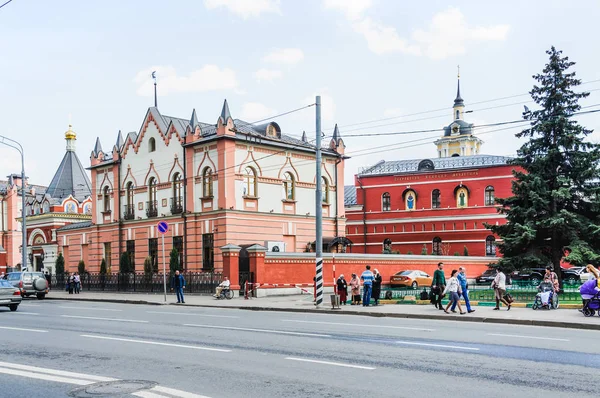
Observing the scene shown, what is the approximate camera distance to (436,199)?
59000 mm

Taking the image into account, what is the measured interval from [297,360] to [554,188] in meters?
21.0

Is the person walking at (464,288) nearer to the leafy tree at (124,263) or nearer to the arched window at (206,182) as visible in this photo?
the arched window at (206,182)

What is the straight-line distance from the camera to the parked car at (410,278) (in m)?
40.2

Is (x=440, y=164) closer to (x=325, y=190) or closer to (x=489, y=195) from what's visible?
(x=489, y=195)

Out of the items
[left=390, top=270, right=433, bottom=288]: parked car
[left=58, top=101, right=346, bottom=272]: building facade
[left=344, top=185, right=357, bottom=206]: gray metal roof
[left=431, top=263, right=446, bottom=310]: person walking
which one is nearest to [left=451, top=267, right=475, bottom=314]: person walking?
[left=431, top=263, right=446, bottom=310]: person walking

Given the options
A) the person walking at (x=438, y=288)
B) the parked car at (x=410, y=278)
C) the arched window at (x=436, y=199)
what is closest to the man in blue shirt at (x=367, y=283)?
the person walking at (x=438, y=288)

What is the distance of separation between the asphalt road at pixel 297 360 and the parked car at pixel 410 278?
22.4 meters

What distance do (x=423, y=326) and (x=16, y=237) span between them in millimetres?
67300

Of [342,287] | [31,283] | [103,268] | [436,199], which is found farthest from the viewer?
[436,199]

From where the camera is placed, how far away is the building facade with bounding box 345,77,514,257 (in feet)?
185

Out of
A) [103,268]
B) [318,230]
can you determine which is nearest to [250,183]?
[103,268]

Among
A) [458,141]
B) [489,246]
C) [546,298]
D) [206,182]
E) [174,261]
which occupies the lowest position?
[546,298]

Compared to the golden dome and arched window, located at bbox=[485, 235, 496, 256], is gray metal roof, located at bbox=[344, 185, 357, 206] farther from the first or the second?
the golden dome

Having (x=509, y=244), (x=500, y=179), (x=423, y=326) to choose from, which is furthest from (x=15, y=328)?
(x=500, y=179)
